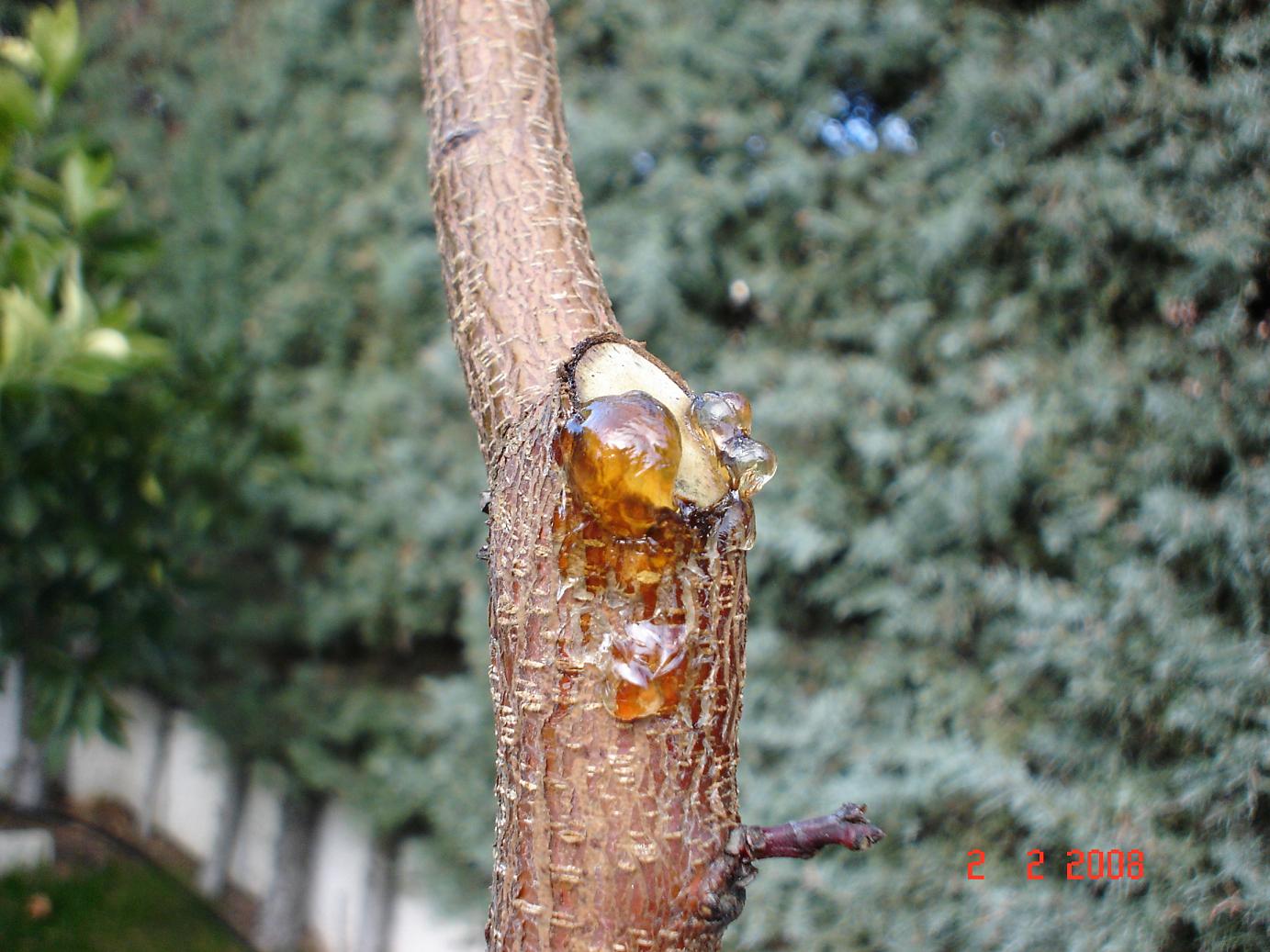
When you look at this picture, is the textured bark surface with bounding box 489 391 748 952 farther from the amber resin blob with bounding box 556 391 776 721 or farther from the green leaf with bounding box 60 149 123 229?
the green leaf with bounding box 60 149 123 229

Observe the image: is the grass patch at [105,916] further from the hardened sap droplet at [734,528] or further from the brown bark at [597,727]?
the hardened sap droplet at [734,528]

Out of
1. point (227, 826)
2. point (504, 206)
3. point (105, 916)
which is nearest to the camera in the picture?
point (504, 206)

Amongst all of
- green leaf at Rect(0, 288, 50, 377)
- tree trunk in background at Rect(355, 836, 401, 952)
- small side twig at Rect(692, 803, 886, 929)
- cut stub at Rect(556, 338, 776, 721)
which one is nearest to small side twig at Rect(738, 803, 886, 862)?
small side twig at Rect(692, 803, 886, 929)

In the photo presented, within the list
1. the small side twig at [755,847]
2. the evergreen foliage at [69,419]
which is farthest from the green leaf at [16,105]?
the small side twig at [755,847]

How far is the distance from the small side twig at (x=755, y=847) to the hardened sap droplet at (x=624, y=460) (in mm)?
216

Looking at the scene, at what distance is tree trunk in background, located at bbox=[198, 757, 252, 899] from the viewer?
394 centimetres

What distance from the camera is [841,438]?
1.97m

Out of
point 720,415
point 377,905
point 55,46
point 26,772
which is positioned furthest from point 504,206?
point 26,772

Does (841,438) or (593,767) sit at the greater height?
(841,438)

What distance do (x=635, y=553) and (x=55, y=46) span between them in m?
1.81

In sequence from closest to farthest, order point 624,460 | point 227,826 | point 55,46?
point 624,460, point 55,46, point 227,826

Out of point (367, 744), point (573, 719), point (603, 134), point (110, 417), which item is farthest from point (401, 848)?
point (573, 719)

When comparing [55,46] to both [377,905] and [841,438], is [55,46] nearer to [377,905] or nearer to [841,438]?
[841,438]

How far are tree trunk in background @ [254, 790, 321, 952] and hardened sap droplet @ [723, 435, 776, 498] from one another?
3.23 meters
